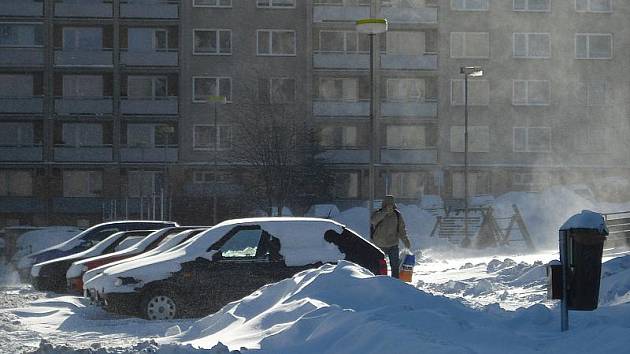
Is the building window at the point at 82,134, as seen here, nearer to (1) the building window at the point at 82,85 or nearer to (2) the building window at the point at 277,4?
(1) the building window at the point at 82,85

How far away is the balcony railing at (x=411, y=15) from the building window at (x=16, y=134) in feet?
67.7

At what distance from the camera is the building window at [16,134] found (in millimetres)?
58625

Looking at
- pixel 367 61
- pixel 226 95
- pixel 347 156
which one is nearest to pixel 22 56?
pixel 226 95

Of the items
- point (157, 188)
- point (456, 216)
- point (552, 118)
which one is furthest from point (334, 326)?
point (552, 118)

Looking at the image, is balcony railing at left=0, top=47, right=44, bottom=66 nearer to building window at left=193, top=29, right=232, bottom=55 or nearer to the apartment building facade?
the apartment building facade

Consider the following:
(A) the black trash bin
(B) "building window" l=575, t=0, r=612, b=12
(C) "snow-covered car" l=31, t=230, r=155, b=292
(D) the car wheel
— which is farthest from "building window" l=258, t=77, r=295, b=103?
(A) the black trash bin

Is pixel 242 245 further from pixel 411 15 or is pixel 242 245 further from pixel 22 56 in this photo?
pixel 22 56

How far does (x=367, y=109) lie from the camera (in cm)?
5866

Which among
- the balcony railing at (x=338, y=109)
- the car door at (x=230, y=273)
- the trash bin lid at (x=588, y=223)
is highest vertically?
the balcony railing at (x=338, y=109)

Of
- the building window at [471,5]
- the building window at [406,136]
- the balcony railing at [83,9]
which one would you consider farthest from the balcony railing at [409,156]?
the balcony railing at [83,9]

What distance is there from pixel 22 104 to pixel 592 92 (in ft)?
105

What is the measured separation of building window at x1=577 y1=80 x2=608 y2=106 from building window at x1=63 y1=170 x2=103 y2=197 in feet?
90.5

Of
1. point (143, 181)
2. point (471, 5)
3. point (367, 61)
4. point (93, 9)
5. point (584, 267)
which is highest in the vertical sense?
point (471, 5)

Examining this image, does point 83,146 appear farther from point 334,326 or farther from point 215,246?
point 334,326
